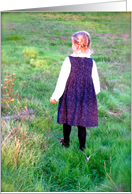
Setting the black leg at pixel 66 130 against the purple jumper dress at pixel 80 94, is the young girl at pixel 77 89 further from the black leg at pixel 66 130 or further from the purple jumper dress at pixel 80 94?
the black leg at pixel 66 130

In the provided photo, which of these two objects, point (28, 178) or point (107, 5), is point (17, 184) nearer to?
point (28, 178)

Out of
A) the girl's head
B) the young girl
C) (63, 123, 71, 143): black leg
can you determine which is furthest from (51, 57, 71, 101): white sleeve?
(63, 123, 71, 143): black leg

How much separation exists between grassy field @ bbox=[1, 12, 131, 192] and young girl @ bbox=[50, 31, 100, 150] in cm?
39

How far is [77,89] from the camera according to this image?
2.04 metres

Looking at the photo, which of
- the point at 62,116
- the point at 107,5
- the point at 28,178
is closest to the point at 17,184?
the point at 28,178

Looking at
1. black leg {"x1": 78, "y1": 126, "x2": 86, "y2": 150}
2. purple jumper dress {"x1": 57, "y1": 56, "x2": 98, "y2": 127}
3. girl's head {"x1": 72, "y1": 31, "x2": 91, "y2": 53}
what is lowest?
black leg {"x1": 78, "y1": 126, "x2": 86, "y2": 150}

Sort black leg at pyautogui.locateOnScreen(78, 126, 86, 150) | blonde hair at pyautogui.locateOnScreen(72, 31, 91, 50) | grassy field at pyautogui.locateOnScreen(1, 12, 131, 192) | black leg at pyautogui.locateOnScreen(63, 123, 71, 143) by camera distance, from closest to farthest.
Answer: grassy field at pyautogui.locateOnScreen(1, 12, 131, 192) < blonde hair at pyautogui.locateOnScreen(72, 31, 91, 50) < black leg at pyautogui.locateOnScreen(78, 126, 86, 150) < black leg at pyautogui.locateOnScreen(63, 123, 71, 143)

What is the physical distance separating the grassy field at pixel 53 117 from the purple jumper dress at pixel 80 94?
374 millimetres

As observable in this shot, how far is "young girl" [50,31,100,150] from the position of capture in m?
2.00

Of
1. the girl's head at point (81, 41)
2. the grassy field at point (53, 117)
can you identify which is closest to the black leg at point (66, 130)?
the grassy field at point (53, 117)

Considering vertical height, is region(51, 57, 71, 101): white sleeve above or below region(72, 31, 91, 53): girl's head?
below

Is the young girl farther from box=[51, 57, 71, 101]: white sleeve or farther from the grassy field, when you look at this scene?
the grassy field

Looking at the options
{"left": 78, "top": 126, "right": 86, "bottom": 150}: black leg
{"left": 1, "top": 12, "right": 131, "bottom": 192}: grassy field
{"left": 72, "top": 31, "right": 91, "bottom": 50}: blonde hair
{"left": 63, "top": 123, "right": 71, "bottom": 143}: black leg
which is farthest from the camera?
{"left": 63, "top": 123, "right": 71, "bottom": 143}: black leg

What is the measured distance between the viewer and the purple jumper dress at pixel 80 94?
6.63 ft
